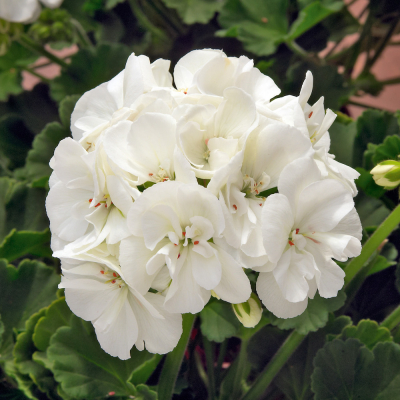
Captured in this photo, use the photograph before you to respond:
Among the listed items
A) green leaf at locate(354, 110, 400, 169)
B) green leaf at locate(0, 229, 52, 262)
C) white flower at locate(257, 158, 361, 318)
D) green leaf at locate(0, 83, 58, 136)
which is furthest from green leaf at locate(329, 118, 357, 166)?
green leaf at locate(0, 83, 58, 136)

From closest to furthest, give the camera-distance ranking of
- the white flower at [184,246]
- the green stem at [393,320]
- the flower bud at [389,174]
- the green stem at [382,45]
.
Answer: the white flower at [184,246] → the flower bud at [389,174] → the green stem at [393,320] → the green stem at [382,45]

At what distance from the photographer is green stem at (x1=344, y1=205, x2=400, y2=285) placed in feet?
1.72

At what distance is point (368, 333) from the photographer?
610mm

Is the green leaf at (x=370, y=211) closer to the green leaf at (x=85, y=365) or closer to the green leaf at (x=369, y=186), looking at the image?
the green leaf at (x=369, y=186)

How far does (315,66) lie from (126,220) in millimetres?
658

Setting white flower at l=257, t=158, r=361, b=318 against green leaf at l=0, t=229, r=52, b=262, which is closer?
white flower at l=257, t=158, r=361, b=318

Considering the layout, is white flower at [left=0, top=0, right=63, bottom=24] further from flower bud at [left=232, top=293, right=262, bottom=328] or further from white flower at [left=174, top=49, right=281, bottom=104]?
flower bud at [left=232, top=293, right=262, bottom=328]

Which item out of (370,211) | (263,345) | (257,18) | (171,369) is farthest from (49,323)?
(257,18)

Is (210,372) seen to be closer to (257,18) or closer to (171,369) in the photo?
(171,369)

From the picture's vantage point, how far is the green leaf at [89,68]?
3.24ft

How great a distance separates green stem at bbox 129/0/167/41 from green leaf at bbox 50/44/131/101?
0.53ft

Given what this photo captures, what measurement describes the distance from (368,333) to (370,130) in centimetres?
36

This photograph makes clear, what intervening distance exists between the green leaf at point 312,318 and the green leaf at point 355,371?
0.06 metres

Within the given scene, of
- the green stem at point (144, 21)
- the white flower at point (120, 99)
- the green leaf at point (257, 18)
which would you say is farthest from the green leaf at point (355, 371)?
the green stem at point (144, 21)
